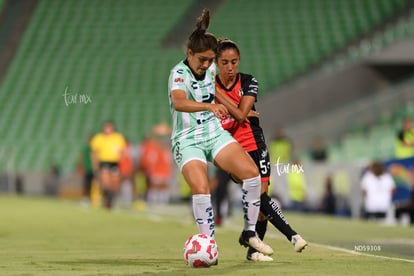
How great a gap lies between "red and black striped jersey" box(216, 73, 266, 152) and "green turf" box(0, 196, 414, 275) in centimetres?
Answer: 104

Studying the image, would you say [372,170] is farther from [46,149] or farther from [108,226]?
[46,149]

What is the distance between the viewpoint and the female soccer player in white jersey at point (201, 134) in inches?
353

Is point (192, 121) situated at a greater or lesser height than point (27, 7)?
lesser

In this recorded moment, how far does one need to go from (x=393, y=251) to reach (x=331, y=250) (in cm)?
88

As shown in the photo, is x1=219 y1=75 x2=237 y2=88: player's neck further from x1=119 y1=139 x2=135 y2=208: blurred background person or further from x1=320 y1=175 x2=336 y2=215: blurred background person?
x1=119 y1=139 x2=135 y2=208: blurred background person

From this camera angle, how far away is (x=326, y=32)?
37500 mm

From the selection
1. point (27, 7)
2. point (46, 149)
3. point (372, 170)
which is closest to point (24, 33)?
point (27, 7)

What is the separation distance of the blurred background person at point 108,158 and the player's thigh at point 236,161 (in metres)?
14.3

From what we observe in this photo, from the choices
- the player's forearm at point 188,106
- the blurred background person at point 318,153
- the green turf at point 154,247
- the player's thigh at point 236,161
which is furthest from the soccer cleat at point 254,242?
the blurred background person at point 318,153

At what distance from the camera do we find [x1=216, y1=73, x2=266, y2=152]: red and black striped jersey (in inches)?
377

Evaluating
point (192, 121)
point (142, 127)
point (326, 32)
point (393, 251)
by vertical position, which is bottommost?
point (393, 251)

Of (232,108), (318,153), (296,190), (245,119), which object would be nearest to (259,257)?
(245,119)

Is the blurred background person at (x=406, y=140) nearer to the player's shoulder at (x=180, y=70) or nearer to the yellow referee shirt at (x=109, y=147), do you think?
the yellow referee shirt at (x=109, y=147)

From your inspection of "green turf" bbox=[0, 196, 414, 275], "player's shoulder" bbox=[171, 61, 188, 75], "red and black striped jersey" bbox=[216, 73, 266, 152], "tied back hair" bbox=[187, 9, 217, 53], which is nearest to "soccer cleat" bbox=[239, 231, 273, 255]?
"green turf" bbox=[0, 196, 414, 275]
